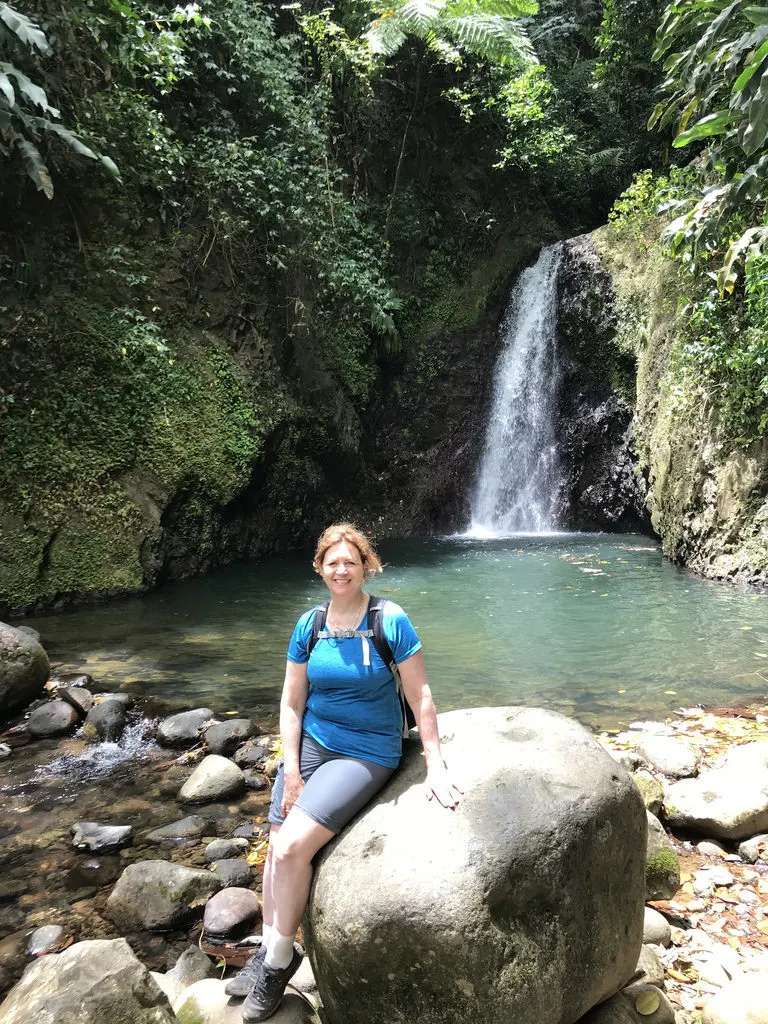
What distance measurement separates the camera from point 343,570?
98.2 inches

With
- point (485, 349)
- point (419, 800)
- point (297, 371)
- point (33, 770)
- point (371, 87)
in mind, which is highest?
point (371, 87)

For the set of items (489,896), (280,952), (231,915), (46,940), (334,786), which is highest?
(334,786)

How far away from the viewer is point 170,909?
2.96 meters

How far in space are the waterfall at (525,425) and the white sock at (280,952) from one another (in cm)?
1380

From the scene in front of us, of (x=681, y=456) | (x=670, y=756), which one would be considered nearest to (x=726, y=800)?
(x=670, y=756)

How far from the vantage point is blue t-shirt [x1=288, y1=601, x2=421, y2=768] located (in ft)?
7.85

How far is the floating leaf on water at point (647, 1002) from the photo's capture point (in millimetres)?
2184

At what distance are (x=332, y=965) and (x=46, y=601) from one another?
8.04m

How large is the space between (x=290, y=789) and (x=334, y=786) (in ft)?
0.75

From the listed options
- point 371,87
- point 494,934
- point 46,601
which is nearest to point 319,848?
point 494,934

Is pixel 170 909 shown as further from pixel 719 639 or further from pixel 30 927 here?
pixel 719 639

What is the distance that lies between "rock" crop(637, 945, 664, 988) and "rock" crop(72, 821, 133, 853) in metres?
2.61

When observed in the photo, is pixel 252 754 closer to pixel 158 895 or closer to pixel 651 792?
pixel 158 895

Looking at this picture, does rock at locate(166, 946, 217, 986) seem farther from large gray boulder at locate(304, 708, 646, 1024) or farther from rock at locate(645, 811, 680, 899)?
rock at locate(645, 811, 680, 899)
